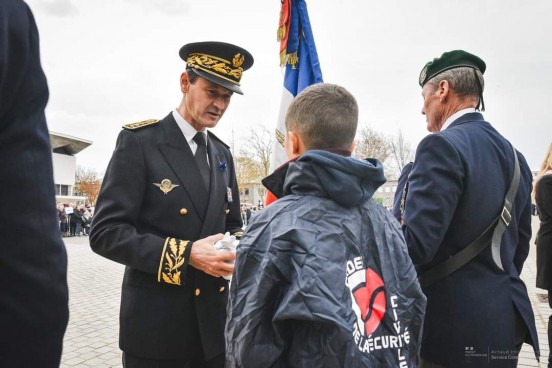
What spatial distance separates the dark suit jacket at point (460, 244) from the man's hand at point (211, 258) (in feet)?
2.66

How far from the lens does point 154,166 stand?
1951 mm

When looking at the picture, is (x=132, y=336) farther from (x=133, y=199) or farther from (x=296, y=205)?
(x=296, y=205)

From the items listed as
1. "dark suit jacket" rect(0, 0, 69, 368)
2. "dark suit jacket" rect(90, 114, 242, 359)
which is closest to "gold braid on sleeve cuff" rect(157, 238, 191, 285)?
"dark suit jacket" rect(90, 114, 242, 359)

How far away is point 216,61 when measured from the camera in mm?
2248

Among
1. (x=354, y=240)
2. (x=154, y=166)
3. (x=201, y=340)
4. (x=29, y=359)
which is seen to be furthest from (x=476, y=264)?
(x=29, y=359)

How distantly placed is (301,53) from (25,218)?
315 cm

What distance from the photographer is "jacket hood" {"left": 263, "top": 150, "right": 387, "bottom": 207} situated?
1388mm

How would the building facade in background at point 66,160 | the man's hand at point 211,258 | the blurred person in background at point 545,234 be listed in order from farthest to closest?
the building facade in background at point 66,160
the blurred person in background at point 545,234
the man's hand at point 211,258

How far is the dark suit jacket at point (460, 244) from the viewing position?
1.84 meters

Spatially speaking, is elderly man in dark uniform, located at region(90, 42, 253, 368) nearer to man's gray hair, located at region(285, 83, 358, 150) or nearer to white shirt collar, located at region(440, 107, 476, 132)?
man's gray hair, located at region(285, 83, 358, 150)

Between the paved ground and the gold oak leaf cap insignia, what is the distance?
3.20 m

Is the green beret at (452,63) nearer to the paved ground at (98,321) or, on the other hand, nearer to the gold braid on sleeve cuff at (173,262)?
the gold braid on sleeve cuff at (173,262)

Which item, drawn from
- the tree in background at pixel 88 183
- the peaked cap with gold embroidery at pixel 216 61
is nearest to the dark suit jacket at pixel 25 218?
the peaked cap with gold embroidery at pixel 216 61

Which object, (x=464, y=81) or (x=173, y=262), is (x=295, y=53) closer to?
(x=464, y=81)
